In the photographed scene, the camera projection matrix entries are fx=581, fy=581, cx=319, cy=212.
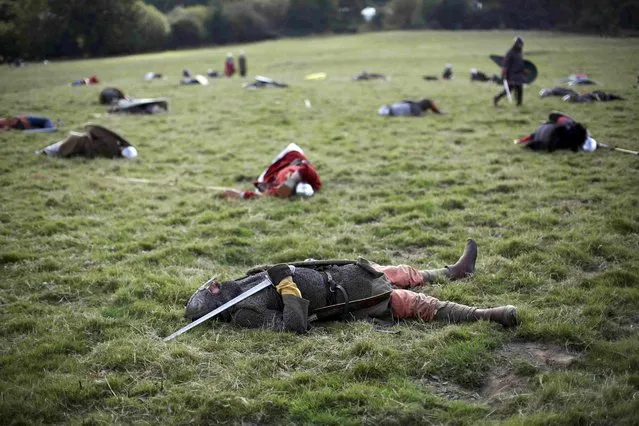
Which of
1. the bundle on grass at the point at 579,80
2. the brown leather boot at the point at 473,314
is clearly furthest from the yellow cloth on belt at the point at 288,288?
the bundle on grass at the point at 579,80

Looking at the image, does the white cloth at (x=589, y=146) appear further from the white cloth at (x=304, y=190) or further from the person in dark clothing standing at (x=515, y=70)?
the person in dark clothing standing at (x=515, y=70)

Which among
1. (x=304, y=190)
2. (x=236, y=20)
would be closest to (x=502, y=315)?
(x=304, y=190)

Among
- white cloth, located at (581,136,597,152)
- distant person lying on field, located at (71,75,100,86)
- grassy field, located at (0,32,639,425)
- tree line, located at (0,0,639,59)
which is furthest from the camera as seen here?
distant person lying on field, located at (71,75,100,86)

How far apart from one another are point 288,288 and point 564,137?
954 centimetres

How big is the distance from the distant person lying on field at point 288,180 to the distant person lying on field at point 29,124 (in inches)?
353

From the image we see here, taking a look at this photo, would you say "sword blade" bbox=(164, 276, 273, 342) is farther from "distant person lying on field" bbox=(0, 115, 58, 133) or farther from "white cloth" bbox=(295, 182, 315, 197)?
"distant person lying on field" bbox=(0, 115, 58, 133)

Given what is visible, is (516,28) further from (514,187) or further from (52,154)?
(52,154)

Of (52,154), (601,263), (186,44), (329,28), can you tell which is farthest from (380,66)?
(329,28)

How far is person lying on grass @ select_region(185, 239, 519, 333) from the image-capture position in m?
5.47

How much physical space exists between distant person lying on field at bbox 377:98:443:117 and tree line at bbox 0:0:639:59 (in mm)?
5591

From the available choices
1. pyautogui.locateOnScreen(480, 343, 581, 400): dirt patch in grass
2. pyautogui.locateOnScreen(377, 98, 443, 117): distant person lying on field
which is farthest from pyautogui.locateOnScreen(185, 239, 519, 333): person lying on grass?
pyautogui.locateOnScreen(377, 98, 443, 117): distant person lying on field

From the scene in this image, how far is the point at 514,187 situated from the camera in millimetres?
10469

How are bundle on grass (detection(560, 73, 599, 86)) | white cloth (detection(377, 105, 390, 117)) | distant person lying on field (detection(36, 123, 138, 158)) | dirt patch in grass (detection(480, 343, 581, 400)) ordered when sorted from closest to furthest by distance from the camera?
dirt patch in grass (detection(480, 343, 581, 400))
distant person lying on field (detection(36, 123, 138, 158))
white cloth (detection(377, 105, 390, 117))
bundle on grass (detection(560, 73, 599, 86))

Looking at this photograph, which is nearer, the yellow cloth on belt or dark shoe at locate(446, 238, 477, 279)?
the yellow cloth on belt
